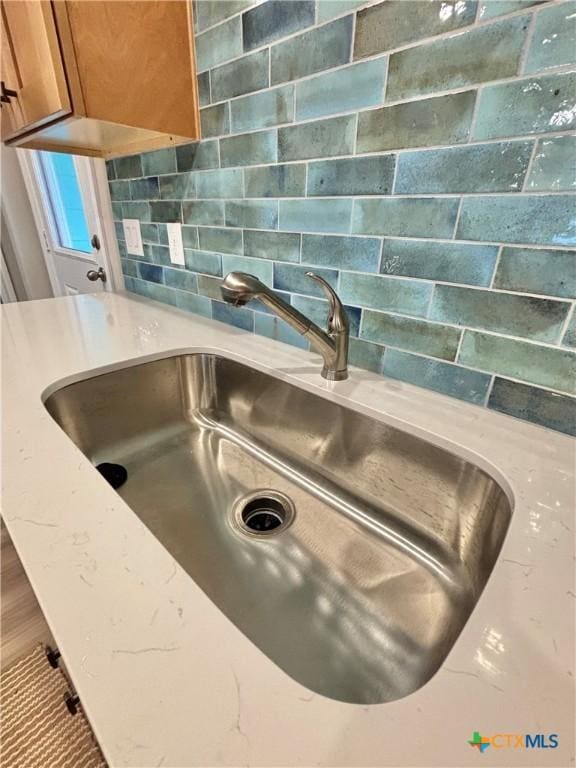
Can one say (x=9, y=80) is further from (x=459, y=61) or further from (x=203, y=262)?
(x=459, y=61)

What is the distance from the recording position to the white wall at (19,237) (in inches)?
88.6

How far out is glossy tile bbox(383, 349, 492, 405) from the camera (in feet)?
2.02

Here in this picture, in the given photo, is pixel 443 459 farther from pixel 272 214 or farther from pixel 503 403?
pixel 272 214

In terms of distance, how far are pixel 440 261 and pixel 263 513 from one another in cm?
56

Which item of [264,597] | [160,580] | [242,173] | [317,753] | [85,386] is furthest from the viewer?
[242,173]

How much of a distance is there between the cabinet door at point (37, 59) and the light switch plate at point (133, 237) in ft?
1.43

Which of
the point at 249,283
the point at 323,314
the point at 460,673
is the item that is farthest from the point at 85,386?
the point at 460,673

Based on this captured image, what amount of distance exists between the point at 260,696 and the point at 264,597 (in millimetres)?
304

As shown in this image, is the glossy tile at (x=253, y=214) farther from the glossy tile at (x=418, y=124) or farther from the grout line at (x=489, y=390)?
the grout line at (x=489, y=390)

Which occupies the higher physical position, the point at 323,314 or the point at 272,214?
the point at 272,214

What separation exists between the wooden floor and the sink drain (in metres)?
0.43

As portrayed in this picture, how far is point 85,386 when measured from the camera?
0.74 meters

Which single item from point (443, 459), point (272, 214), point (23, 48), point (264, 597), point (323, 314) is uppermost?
point (23, 48)

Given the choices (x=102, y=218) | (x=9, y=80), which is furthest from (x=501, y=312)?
(x=102, y=218)
